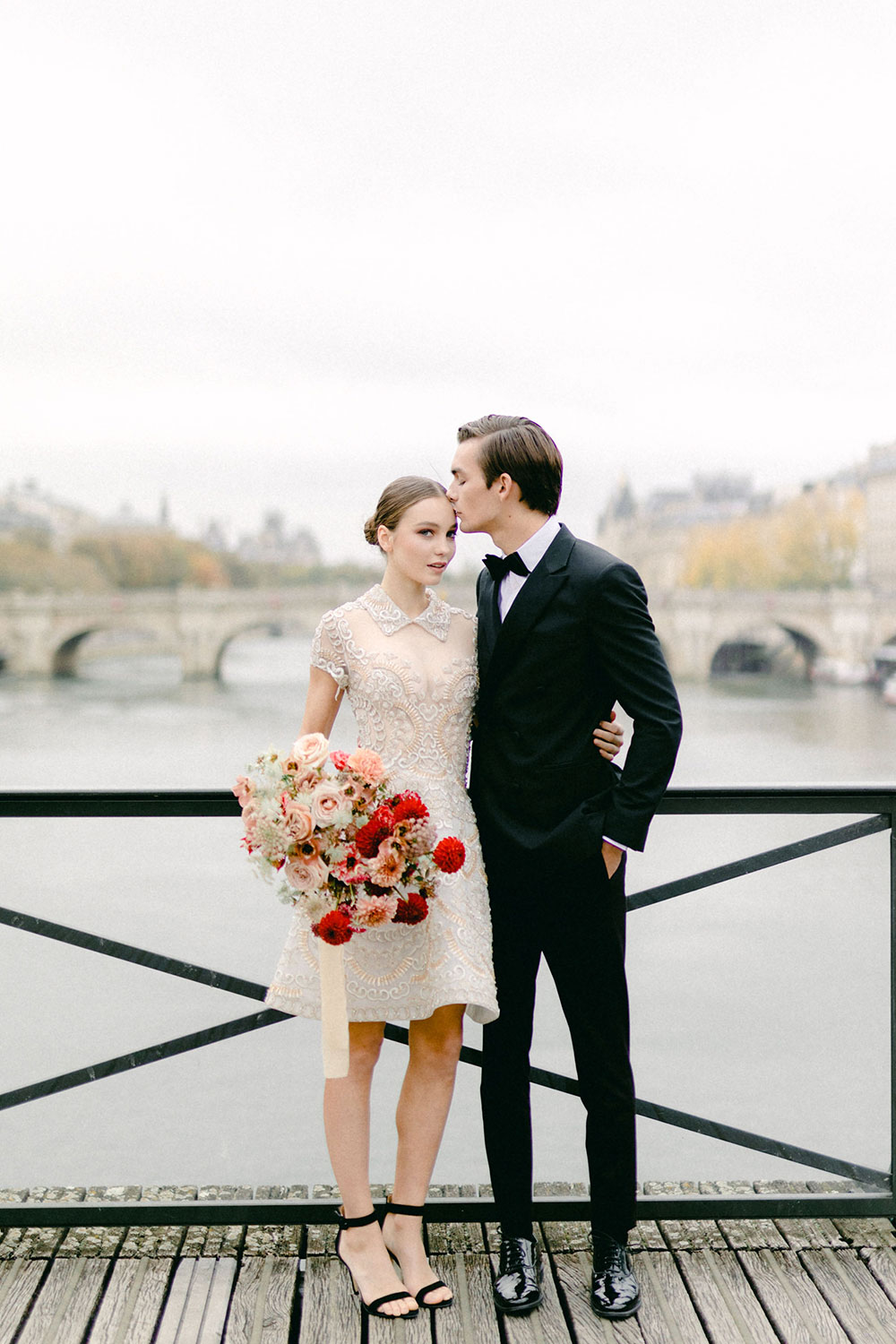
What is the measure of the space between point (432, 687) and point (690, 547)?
43046mm

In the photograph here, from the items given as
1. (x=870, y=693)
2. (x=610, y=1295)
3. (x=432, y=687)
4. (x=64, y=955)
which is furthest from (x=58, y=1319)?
(x=870, y=693)

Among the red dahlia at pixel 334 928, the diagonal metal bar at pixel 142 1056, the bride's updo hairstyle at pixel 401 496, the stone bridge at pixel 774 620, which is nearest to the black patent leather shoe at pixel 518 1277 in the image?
the diagonal metal bar at pixel 142 1056

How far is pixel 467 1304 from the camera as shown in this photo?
221 centimetres

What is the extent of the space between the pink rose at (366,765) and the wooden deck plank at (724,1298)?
1.12 m

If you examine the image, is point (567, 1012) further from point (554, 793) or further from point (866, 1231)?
point (866, 1231)

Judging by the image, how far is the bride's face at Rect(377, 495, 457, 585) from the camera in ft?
7.16

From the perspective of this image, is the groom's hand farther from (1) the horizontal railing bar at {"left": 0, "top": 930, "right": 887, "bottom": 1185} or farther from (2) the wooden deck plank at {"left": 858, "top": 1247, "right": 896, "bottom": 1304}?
(2) the wooden deck plank at {"left": 858, "top": 1247, "right": 896, "bottom": 1304}

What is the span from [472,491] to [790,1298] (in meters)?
1.55

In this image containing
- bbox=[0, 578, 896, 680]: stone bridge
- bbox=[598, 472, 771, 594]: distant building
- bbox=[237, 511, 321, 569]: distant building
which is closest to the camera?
bbox=[0, 578, 896, 680]: stone bridge

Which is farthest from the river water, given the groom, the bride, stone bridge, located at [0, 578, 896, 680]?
the groom

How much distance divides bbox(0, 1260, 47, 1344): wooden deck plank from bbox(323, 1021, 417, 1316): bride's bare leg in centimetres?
57

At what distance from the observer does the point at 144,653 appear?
45.3 meters

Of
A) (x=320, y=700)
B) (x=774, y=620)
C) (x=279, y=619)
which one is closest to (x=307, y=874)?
(x=320, y=700)

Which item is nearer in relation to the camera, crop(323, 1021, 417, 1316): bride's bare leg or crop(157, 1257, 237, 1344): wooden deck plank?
crop(157, 1257, 237, 1344): wooden deck plank
